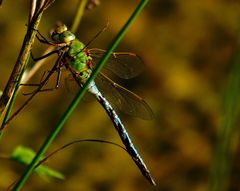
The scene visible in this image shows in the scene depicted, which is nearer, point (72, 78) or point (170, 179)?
point (72, 78)

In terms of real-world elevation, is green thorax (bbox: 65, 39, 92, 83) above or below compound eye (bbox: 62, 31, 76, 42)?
below

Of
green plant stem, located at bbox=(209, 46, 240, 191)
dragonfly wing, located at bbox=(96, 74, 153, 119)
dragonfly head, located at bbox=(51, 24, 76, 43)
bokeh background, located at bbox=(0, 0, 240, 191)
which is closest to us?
green plant stem, located at bbox=(209, 46, 240, 191)

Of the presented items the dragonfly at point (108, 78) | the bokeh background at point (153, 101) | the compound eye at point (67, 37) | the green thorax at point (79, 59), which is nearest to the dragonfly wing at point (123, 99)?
the dragonfly at point (108, 78)

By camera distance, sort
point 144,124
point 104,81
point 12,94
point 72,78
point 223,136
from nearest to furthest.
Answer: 1. point 12,94
2. point 223,136
3. point 72,78
4. point 104,81
5. point 144,124

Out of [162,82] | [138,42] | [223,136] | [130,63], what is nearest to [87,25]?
[138,42]

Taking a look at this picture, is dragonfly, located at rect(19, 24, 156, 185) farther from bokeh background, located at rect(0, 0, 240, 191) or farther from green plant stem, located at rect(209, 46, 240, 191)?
bokeh background, located at rect(0, 0, 240, 191)

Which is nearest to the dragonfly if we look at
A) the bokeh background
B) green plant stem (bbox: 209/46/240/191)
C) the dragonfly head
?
the dragonfly head

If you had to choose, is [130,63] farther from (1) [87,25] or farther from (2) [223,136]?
(1) [87,25]
